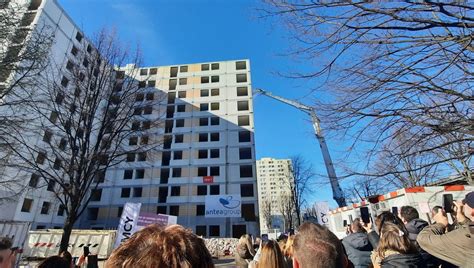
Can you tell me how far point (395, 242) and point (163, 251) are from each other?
2.65 m

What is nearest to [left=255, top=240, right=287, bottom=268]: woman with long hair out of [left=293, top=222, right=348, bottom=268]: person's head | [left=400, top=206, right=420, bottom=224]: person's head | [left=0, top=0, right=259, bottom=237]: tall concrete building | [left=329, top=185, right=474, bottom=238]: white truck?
[left=293, top=222, right=348, bottom=268]: person's head

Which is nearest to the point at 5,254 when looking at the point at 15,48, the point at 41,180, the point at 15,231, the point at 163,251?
the point at 163,251

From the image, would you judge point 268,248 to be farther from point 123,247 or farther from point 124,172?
point 124,172

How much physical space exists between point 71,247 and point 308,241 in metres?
20.2

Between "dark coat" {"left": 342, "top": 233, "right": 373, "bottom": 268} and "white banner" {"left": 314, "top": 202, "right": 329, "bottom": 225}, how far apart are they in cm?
989

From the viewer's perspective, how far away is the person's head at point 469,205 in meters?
2.36

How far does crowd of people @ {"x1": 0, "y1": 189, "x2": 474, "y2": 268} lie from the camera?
98 centimetres

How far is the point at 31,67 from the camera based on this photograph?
8414 mm

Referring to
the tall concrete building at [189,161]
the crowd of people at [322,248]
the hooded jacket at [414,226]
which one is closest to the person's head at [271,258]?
the crowd of people at [322,248]

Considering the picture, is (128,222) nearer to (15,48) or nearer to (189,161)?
(15,48)

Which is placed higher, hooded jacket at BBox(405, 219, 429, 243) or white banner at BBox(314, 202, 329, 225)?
white banner at BBox(314, 202, 329, 225)

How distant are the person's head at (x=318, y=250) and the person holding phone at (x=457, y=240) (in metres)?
1.13

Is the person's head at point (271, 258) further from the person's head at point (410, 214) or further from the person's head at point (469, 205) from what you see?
the person's head at point (410, 214)

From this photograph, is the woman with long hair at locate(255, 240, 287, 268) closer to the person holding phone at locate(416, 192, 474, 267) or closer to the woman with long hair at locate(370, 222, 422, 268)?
the woman with long hair at locate(370, 222, 422, 268)
